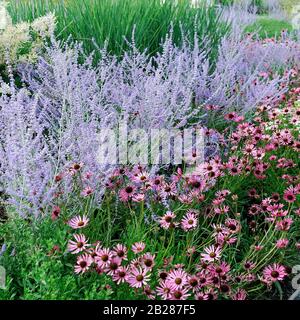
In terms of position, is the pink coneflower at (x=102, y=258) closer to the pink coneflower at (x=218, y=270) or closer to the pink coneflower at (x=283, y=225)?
the pink coneflower at (x=218, y=270)

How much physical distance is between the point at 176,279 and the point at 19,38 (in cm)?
256

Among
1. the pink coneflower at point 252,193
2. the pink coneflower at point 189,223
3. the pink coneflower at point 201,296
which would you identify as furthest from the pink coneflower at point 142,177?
the pink coneflower at point 252,193

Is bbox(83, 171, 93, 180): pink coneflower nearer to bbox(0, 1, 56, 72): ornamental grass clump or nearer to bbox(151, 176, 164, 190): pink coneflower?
bbox(151, 176, 164, 190): pink coneflower

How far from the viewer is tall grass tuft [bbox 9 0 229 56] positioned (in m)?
4.78

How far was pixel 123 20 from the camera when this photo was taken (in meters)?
4.75

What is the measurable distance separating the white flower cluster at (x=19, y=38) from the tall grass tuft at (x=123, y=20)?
38cm

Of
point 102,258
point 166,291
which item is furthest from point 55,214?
point 166,291

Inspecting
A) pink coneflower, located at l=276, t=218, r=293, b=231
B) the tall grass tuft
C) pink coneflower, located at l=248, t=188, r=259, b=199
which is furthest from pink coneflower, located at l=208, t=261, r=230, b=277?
the tall grass tuft

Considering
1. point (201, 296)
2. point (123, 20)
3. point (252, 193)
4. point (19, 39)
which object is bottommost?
point (252, 193)

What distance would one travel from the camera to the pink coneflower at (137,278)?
1977mm

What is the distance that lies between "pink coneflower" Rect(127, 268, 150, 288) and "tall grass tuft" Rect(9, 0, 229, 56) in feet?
9.15

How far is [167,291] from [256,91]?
100 inches

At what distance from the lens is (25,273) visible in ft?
6.90

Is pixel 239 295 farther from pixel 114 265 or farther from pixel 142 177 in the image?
pixel 142 177
